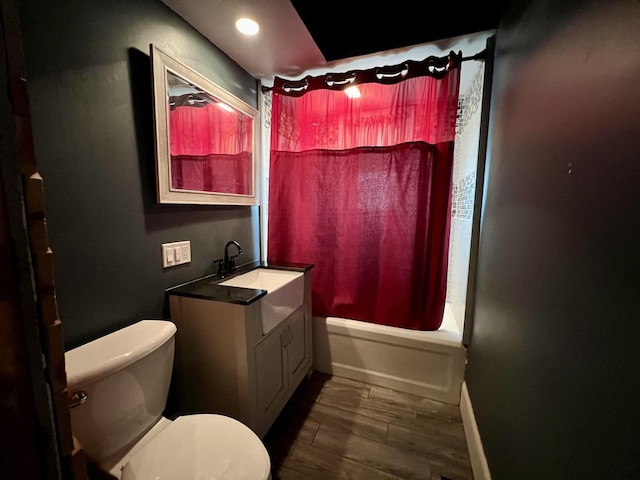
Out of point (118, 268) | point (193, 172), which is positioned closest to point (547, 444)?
point (118, 268)

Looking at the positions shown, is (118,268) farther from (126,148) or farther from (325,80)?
(325,80)

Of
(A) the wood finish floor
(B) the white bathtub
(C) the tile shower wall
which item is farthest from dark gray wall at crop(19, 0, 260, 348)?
(C) the tile shower wall

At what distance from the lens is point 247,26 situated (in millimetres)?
1431

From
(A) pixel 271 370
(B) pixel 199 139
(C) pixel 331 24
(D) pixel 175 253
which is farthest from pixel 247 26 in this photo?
(A) pixel 271 370

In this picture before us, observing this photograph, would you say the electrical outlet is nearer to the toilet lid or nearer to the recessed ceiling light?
the toilet lid

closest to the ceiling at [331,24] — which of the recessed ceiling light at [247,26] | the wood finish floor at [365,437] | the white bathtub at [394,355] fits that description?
the recessed ceiling light at [247,26]

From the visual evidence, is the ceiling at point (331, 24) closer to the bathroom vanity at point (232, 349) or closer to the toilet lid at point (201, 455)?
the bathroom vanity at point (232, 349)

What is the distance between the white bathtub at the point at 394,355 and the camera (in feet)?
5.55

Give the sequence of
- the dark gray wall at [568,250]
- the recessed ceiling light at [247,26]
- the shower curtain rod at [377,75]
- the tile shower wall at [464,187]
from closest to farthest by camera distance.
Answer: the dark gray wall at [568,250], the recessed ceiling light at [247,26], the shower curtain rod at [377,75], the tile shower wall at [464,187]

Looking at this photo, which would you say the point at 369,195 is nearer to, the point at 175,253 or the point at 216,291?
the point at 216,291

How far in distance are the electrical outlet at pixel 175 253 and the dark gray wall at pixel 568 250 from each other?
1573mm

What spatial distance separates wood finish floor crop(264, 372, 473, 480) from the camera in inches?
50.9

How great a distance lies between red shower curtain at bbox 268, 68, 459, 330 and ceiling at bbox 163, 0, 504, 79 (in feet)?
0.80

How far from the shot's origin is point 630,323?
1.63ft
